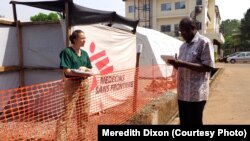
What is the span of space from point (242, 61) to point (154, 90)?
36.7 metres

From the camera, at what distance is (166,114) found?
6.73 meters

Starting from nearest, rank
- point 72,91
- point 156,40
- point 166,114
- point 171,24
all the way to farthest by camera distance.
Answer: point 72,91 < point 166,114 < point 156,40 < point 171,24

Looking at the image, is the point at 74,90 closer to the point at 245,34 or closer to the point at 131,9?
the point at 131,9

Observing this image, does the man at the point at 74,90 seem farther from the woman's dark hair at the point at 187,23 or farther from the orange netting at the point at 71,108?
the woman's dark hair at the point at 187,23

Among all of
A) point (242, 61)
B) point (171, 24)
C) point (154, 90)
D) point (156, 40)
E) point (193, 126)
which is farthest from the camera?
point (171, 24)

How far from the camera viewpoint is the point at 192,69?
3.45m

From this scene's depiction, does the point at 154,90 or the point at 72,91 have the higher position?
the point at 72,91

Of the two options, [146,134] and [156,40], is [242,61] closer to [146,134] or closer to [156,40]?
[156,40]

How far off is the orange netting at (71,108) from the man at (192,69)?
1435 millimetres

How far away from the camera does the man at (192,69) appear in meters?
3.46

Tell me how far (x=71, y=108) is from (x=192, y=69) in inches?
67.4

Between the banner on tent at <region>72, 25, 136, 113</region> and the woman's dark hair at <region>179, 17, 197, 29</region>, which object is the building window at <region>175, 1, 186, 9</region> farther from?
the woman's dark hair at <region>179, 17, 197, 29</region>

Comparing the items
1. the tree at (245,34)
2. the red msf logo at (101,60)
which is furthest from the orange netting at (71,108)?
the tree at (245,34)

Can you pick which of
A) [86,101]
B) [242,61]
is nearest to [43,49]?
[86,101]
